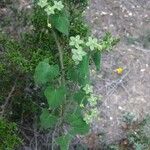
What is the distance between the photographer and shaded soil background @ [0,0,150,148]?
3691 mm

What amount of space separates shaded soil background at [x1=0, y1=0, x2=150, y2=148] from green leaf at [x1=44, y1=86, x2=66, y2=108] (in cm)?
71

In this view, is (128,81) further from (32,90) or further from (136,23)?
(32,90)

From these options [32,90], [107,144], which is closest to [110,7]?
[107,144]

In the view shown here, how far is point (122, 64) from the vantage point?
14.0 feet

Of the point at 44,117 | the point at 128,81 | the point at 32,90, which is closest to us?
the point at 44,117

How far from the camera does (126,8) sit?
4844mm

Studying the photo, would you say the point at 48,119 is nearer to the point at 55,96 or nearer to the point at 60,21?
the point at 55,96

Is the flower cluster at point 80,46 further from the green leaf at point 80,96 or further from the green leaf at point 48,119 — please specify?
the green leaf at point 48,119

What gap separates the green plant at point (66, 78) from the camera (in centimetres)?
229

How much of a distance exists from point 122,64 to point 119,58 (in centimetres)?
8

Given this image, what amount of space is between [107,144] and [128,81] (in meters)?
0.76

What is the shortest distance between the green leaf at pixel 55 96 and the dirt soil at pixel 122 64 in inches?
50.3

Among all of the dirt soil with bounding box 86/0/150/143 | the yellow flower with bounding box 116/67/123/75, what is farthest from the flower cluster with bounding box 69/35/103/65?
the yellow flower with bounding box 116/67/123/75

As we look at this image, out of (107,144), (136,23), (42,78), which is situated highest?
(42,78)
